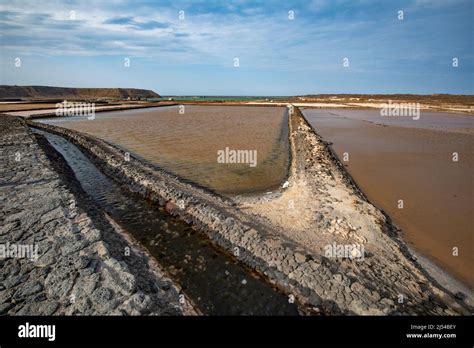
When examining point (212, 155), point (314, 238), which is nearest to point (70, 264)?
point (314, 238)

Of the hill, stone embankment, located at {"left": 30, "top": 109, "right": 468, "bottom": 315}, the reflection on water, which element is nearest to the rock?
stone embankment, located at {"left": 30, "top": 109, "right": 468, "bottom": 315}

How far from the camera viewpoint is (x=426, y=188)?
33.2 ft

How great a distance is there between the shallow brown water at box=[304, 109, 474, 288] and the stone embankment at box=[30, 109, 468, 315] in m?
0.80

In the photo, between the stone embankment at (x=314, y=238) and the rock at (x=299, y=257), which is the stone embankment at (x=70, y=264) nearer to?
the stone embankment at (x=314, y=238)

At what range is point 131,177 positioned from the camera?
11.1 metres

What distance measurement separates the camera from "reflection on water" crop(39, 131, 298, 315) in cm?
480

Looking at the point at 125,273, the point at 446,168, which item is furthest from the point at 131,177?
the point at 446,168

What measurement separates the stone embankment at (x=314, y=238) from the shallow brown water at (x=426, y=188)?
2.61 feet

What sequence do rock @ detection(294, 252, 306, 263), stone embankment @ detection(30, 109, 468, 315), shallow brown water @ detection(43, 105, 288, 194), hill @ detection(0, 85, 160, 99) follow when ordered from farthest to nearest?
hill @ detection(0, 85, 160, 99) < shallow brown water @ detection(43, 105, 288, 194) < rock @ detection(294, 252, 306, 263) < stone embankment @ detection(30, 109, 468, 315)

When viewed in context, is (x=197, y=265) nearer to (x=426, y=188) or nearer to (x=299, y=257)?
(x=299, y=257)
